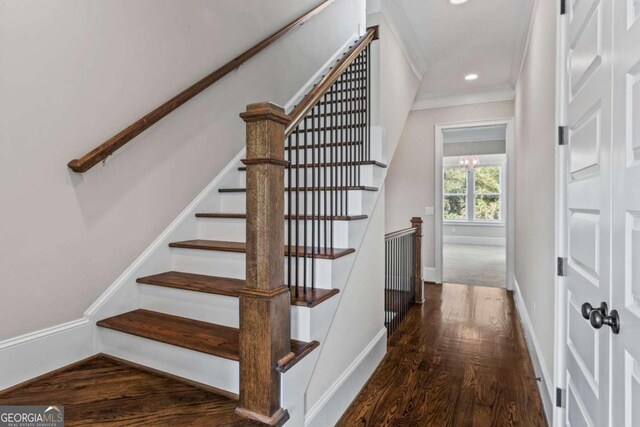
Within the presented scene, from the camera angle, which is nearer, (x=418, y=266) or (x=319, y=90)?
(x=319, y=90)

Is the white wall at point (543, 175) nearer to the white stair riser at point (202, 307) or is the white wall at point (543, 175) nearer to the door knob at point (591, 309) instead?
the door knob at point (591, 309)

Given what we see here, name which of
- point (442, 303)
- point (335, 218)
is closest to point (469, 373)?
point (335, 218)

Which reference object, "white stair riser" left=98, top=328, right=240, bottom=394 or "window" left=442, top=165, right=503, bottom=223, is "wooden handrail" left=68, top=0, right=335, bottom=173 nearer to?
"white stair riser" left=98, top=328, right=240, bottom=394

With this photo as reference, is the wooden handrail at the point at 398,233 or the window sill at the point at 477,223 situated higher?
the wooden handrail at the point at 398,233

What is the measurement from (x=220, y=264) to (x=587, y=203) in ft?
6.00

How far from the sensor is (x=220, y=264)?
2.11 metres

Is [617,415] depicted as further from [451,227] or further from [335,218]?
[451,227]

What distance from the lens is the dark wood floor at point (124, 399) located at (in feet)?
4.31

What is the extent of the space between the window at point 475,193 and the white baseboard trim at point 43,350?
1007 cm

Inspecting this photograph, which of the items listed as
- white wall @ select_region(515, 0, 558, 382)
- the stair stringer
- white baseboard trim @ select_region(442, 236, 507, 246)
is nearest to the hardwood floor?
white wall @ select_region(515, 0, 558, 382)

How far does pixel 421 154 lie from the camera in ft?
17.4

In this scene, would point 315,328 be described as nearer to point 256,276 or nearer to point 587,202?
point 256,276

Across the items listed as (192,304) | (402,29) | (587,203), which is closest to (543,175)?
(587,203)

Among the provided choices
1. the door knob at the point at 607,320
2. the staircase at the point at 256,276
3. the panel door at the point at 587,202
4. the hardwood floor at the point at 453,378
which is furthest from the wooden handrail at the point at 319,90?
the hardwood floor at the point at 453,378
